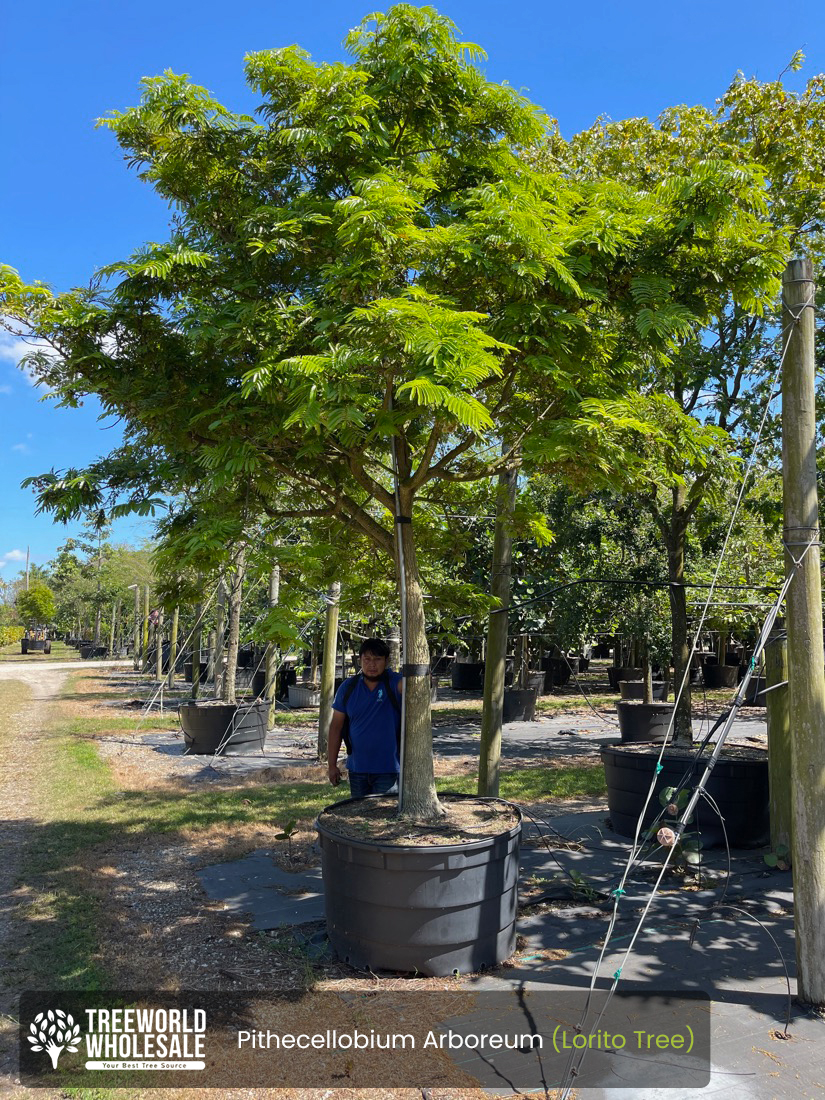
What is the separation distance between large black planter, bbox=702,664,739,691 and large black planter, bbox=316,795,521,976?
766 inches

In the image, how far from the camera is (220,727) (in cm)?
1099

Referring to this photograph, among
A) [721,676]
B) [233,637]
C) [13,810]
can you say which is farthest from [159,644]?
[721,676]

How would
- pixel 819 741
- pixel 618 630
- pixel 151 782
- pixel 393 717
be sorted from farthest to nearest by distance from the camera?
pixel 618 630 → pixel 151 782 → pixel 393 717 → pixel 819 741

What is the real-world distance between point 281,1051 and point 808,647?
295cm

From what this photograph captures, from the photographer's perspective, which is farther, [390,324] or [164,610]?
[164,610]

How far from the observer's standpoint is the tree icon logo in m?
3.20

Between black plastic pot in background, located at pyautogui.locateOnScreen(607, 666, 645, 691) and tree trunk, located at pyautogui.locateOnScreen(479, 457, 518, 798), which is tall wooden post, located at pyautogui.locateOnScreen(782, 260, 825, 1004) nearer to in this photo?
tree trunk, located at pyautogui.locateOnScreen(479, 457, 518, 798)

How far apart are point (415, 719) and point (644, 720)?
8274 mm

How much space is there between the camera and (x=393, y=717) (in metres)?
5.04

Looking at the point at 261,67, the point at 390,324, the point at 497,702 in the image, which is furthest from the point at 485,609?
the point at 261,67

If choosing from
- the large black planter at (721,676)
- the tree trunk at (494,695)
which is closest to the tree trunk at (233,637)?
the tree trunk at (494,695)

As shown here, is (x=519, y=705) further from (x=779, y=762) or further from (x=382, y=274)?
(x=382, y=274)

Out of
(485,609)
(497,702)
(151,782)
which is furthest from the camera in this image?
(151,782)

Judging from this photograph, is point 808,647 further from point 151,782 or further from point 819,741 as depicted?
point 151,782
